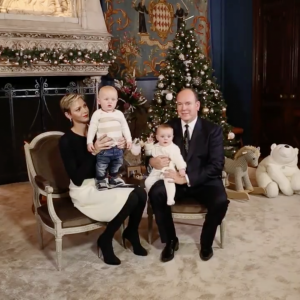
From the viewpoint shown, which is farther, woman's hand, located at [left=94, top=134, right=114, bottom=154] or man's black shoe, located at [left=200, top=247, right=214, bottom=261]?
man's black shoe, located at [left=200, top=247, right=214, bottom=261]

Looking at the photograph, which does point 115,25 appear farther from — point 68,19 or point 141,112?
point 141,112

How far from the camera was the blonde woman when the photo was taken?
9.81ft

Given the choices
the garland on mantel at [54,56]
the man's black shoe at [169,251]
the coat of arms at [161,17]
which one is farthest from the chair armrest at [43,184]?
the coat of arms at [161,17]

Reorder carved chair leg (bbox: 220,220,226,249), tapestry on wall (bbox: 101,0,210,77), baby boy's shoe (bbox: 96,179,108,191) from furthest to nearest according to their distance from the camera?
1. tapestry on wall (bbox: 101,0,210,77)
2. carved chair leg (bbox: 220,220,226,249)
3. baby boy's shoe (bbox: 96,179,108,191)

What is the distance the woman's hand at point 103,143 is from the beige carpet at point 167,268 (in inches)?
32.8

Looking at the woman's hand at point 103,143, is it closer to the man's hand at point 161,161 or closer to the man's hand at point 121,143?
the man's hand at point 121,143

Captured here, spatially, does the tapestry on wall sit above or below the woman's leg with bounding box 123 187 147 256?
above

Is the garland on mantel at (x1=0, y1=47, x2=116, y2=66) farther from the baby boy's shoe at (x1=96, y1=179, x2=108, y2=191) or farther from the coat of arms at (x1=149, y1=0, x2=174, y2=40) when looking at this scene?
the baby boy's shoe at (x1=96, y1=179, x2=108, y2=191)

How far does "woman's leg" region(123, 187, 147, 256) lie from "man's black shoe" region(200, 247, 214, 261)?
42 cm

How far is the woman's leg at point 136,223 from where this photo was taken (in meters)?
3.10

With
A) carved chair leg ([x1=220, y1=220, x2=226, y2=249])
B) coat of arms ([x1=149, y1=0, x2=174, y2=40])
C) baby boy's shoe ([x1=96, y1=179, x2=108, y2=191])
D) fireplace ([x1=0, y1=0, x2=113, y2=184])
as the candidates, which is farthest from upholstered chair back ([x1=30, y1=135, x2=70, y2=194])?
coat of arms ([x1=149, y1=0, x2=174, y2=40])

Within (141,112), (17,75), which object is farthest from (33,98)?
(141,112)

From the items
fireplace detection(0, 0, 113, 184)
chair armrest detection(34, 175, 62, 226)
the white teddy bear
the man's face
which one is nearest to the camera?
chair armrest detection(34, 175, 62, 226)

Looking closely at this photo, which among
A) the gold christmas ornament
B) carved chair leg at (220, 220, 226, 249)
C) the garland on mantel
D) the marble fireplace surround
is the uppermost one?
the marble fireplace surround
